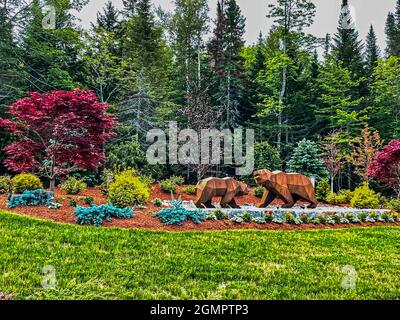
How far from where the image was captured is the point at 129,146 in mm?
16594

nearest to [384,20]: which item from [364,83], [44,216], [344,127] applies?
[364,83]

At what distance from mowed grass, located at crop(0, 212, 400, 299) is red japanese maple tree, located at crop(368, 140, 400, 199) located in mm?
8053

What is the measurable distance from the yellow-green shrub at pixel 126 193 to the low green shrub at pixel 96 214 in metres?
1.44

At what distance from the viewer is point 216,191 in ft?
33.7

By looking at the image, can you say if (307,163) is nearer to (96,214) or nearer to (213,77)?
(213,77)

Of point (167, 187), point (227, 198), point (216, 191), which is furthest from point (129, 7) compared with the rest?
point (227, 198)

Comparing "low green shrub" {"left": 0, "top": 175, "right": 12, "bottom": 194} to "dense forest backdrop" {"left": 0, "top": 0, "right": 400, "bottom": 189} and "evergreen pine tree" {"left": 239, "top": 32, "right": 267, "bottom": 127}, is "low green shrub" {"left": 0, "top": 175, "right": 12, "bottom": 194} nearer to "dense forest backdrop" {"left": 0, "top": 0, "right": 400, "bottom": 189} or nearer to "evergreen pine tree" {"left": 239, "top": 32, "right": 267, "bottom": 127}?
"dense forest backdrop" {"left": 0, "top": 0, "right": 400, "bottom": 189}

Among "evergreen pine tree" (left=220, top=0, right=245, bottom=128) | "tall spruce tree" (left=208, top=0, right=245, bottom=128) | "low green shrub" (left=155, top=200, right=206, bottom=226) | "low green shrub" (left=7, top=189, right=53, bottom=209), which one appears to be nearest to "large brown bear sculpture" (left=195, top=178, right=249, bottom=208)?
"low green shrub" (left=155, top=200, right=206, bottom=226)

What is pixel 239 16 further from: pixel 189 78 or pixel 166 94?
pixel 166 94

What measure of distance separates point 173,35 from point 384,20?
78.5 ft

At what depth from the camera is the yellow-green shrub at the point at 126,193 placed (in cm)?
882

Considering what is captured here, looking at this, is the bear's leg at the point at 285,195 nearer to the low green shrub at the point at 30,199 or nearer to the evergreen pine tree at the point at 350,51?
the low green shrub at the point at 30,199

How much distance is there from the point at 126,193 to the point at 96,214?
6.80ft

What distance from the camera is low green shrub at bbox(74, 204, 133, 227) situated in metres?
6.76
